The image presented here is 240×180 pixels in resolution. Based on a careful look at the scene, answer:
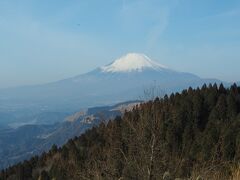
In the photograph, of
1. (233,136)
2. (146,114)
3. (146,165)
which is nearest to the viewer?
(146,165)

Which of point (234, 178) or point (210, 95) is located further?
point (210, 95)

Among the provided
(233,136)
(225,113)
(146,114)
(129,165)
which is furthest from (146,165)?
(225,113)

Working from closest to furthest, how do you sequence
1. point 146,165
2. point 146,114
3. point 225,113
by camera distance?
point 146,165, point 146,114, point 225,113

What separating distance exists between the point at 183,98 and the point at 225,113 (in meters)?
6.96

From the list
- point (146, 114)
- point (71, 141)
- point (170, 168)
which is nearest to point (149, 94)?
point (146, 114)

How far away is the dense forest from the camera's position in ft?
29.8

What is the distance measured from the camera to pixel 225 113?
3947 cm

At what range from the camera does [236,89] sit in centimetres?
4488

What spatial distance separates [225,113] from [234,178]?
32761 millimetres

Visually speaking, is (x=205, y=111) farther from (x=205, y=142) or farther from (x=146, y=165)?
(x=146, y=165)

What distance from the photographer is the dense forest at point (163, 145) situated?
Result: 909cm

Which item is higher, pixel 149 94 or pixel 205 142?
pixel 149 94

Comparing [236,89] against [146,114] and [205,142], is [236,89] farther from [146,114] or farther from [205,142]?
[146,114]

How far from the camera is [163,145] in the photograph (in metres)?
9.71
